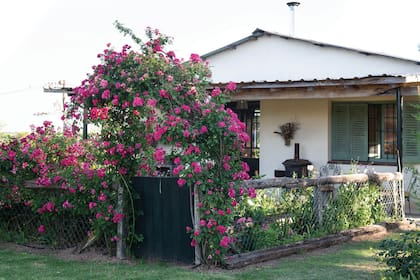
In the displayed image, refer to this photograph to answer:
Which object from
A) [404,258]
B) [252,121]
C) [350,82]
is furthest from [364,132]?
[404,258]

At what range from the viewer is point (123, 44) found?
7172 mm

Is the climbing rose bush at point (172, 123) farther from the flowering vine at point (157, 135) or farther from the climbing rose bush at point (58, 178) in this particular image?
the climbing rose bush at point (58, 178)

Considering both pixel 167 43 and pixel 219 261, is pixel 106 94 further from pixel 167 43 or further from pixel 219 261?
pixel 219 261

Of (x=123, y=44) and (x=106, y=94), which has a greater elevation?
(x=123, y=44)

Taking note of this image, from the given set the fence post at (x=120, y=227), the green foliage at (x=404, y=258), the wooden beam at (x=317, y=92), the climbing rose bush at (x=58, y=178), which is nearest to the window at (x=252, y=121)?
the wooden beam at (x=317, y=92)

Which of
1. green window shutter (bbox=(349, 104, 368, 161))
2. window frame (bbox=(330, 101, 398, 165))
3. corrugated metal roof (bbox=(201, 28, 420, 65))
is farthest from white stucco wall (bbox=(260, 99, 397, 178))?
corrugated metal roof (bbox=(201, 28, 420, 65))

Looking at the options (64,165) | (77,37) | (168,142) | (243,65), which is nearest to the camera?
(168,142)

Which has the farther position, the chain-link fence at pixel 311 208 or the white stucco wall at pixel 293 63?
the white stucco wall at pixel 293 63

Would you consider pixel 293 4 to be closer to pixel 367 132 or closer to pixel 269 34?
pixel 269 34

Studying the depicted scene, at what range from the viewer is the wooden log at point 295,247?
270 inches

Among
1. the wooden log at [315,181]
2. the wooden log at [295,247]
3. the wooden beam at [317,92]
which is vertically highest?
the wooden beam at [317,92]

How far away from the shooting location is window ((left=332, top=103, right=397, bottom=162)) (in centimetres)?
1331

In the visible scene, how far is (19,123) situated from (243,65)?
18.3m

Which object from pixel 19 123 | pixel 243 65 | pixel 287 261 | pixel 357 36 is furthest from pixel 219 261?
pixel 19 123
